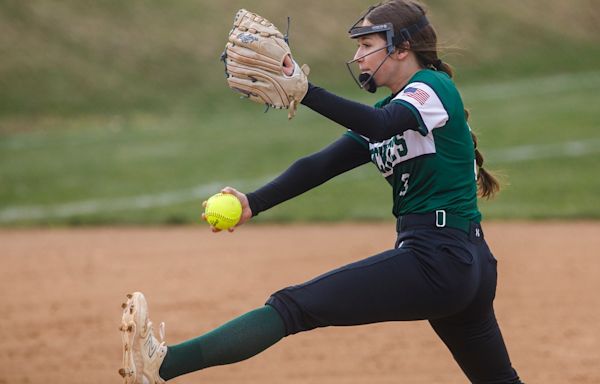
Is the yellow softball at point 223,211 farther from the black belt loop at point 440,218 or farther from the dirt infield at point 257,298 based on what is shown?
the dirt infield at point 257,298

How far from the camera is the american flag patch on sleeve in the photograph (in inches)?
146

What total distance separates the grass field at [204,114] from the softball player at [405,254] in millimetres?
5015

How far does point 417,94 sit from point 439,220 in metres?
0.49

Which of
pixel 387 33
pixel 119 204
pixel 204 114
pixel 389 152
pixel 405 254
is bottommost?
pixel 405 254

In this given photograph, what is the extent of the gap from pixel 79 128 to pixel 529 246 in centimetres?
1071

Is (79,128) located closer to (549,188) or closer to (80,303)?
(549,188)

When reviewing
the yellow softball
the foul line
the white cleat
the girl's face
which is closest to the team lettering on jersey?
the girl's face

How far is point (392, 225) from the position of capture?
35.1ft

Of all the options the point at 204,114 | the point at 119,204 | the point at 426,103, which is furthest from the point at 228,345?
the point at 204,114

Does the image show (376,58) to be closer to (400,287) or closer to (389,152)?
(389,152)

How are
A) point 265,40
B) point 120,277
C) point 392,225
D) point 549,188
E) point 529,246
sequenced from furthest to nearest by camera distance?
point 549,188 < point 392,225 < point 529,246 < point 120,277 < point 265,40

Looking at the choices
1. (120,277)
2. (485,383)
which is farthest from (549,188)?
(485,383)

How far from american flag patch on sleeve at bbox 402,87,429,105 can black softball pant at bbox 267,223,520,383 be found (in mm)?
492

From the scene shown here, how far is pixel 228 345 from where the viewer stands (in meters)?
3.68
